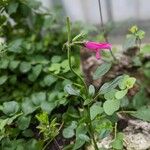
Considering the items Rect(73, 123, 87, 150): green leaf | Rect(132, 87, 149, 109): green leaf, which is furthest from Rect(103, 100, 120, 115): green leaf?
Rect(132, 87, 149, 109): green leaf

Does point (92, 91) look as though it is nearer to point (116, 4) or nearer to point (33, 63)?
point (33, 63)

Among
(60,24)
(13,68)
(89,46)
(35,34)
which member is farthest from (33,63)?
(89,46)

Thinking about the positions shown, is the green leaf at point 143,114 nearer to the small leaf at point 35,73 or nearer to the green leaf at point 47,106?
the green leaf at point 47,106

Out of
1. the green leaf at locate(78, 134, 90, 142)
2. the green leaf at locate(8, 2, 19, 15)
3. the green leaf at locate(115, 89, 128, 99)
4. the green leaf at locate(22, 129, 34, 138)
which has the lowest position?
the green leaf at locate(22, 129, 34, 138)

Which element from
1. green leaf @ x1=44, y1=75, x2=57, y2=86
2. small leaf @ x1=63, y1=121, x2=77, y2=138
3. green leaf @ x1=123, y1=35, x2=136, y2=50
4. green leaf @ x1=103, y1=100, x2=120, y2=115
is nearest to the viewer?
green leaf @ x1=103, y1=100, x2=120, y2=115

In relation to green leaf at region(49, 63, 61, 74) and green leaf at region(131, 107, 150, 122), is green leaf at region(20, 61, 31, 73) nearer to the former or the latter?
green leaf at region(49, 63, 61, 74)

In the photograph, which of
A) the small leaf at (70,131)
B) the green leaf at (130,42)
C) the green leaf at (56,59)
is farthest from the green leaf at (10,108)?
the green leaf at (130,42)
